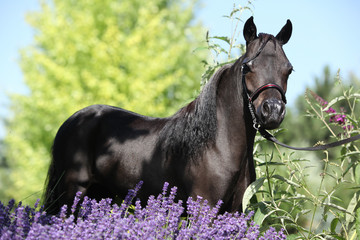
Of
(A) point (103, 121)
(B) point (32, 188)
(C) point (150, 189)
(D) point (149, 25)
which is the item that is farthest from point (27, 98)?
(C) point (150, 189)

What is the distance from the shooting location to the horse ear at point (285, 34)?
3180mm

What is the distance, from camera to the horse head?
8.76ft

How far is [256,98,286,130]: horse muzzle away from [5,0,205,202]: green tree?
769 cm

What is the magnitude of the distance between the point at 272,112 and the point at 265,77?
311mm

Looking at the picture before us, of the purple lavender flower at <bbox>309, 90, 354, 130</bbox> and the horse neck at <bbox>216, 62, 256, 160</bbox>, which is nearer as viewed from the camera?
the horse neck at <bbox>216, 62, 256, 160</bbox>

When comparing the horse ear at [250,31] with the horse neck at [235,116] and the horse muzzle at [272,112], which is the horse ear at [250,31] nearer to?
the horse neck at [235,116]

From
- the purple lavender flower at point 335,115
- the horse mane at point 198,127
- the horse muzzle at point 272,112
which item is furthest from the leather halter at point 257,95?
the purple lavender flower at point 335,115

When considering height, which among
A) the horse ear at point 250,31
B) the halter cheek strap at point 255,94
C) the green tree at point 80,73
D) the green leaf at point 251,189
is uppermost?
the green tree at point 80,73

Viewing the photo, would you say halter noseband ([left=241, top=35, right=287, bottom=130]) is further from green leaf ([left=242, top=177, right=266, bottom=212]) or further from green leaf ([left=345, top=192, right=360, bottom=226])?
green leaf ([left=345, top=192, right=360, bottom=226])

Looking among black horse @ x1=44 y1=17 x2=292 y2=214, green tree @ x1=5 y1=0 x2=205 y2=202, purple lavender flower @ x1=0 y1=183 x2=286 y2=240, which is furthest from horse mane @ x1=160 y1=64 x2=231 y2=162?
green tree @ x1=5 y1=0 x2=205 y2=202

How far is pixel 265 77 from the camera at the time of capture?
2830 millimetres

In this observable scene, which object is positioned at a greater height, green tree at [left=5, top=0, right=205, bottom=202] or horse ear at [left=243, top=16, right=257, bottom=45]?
green tree at [left=5, top=0, right=205, bottom=202]

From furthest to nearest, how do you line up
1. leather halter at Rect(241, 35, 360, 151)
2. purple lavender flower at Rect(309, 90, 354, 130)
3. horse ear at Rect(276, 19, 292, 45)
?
1. purple lavender flower at Rect(309, 90, 354, 130)
2. horse ear at Rect(276, 19, 292, 45)
3. leather halter at Rect(241, 35, 360, 151)

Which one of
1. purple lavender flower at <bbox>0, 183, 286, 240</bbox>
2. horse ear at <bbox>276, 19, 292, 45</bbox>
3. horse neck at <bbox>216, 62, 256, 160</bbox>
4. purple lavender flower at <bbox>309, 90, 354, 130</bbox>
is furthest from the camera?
purple lavender flower at <bbox>309, 90, 354, 130</bbox>
